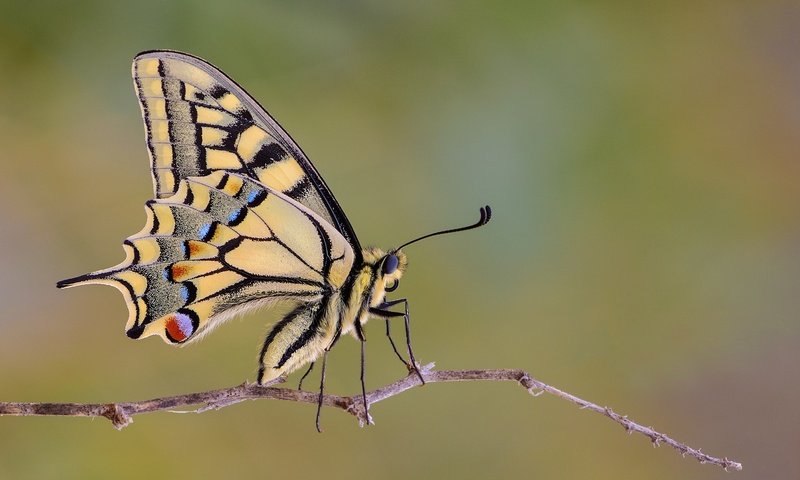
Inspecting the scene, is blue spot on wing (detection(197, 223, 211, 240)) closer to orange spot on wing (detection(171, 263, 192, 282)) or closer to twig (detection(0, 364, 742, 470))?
orange spot on wing (detection(171, 263, 192, 282))

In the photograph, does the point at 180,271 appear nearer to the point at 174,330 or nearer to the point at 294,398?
the point at 174,330

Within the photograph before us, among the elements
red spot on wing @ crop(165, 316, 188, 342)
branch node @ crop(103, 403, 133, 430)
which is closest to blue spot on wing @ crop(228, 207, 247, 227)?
red spot on wing @ crop(165, 316, 188, 342)

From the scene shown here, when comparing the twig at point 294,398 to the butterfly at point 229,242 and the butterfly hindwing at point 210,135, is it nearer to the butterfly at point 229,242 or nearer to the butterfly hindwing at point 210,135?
the butterfly at point 229,242

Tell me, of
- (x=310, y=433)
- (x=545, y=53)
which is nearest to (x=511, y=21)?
(x=545, y=53)

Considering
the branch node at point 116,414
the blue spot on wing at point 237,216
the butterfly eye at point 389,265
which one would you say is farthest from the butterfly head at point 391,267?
the branch node at point 116,414

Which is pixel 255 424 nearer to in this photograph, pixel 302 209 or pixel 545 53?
pixel 302 209

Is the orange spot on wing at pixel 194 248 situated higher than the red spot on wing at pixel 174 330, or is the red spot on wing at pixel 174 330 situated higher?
the orange spot on wing at pixel 194 248
